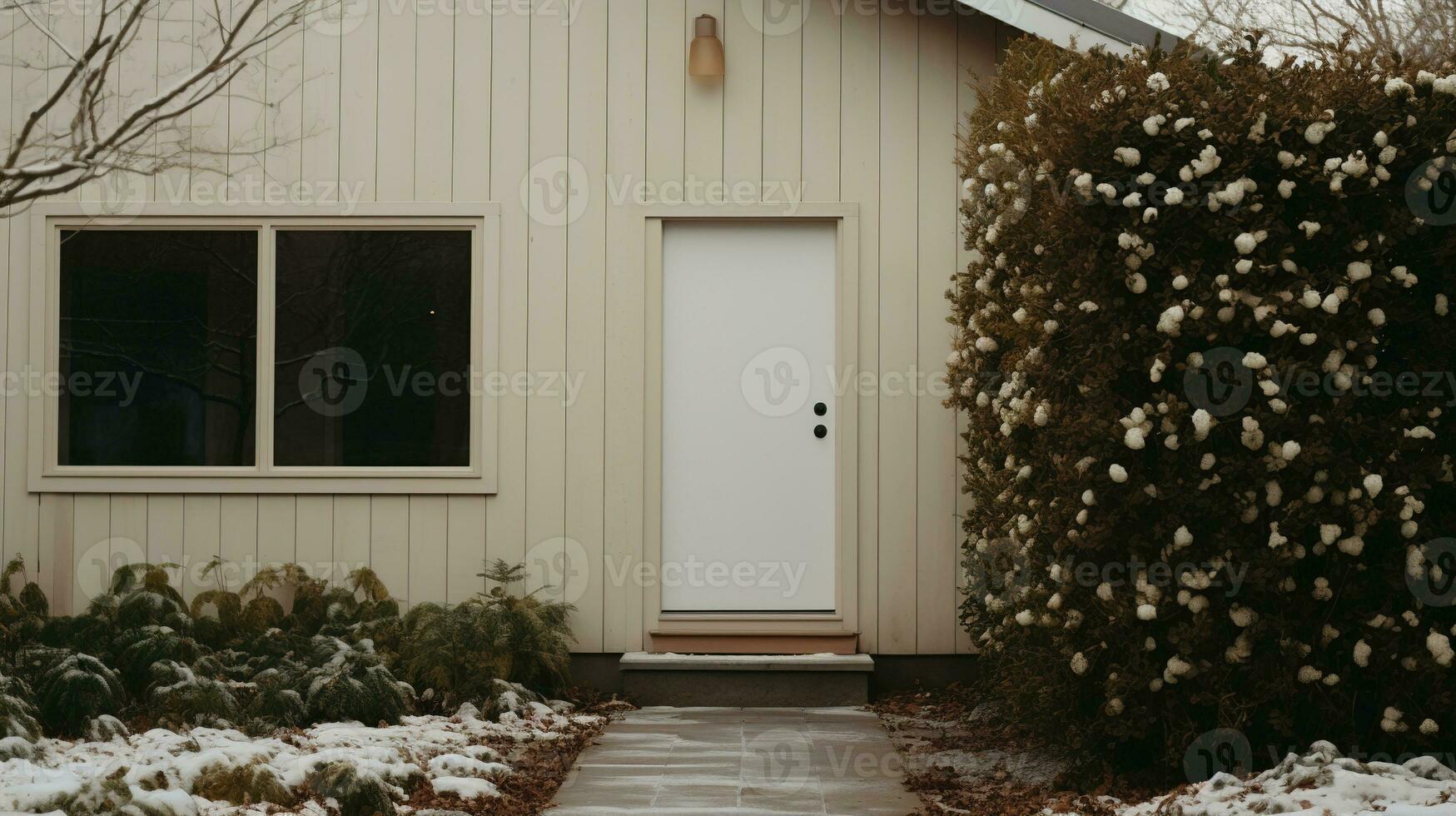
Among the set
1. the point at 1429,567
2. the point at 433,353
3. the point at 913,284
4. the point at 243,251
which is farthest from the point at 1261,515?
the point at 243,251

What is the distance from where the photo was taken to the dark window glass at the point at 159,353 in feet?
21.5

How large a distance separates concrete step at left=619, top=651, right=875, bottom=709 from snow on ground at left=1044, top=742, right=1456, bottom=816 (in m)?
2.19

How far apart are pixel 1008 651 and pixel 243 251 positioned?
428 cm

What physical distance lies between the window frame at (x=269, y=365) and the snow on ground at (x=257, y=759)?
1.43m

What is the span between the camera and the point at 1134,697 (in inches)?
169

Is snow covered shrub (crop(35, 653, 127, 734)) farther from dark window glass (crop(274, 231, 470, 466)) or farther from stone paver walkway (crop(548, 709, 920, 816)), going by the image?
stone paver walkway (crop(548, 709, 920, 816))

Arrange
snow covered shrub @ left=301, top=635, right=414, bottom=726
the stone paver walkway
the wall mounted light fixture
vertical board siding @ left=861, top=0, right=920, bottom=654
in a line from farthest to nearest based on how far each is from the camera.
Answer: vertical board siding @ left=861, top=0, right=920, bottom=654 < the wall mounted light fixture < snow covered shrub @ left=301, top=635, right=414, bottom=726 < the stone paver walkway

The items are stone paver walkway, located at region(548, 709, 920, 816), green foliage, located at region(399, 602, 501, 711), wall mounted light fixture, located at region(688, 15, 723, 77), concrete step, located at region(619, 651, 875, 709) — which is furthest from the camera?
wall mounted light fixture, located at region(688, 15, 723, 77)

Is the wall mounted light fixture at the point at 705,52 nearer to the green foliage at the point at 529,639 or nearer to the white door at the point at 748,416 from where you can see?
the white door at the point at 748,416

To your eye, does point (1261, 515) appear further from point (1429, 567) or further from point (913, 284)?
point (913, 284)

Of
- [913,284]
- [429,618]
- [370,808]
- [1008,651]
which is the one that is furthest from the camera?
[913,284]

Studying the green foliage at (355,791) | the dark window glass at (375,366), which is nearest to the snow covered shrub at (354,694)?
the green foliage at (355,791)

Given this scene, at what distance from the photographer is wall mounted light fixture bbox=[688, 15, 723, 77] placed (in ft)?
21.0

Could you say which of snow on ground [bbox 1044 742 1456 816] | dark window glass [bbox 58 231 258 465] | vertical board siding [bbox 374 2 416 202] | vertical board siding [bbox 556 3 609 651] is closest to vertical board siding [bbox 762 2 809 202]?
vertical board siding [bbox 556 3 609 651]
